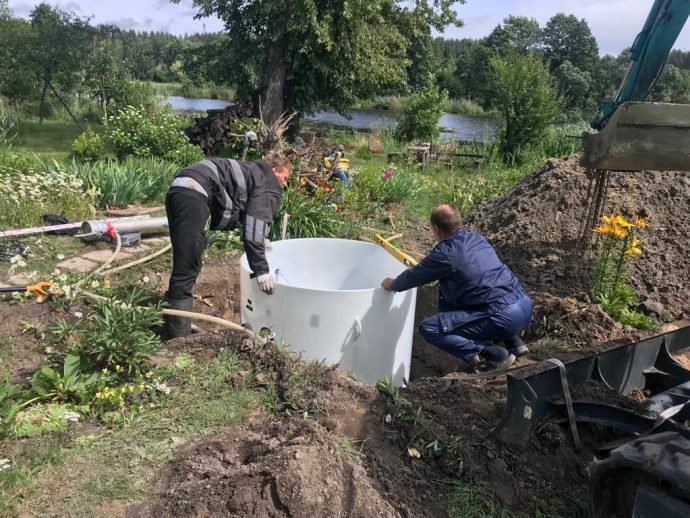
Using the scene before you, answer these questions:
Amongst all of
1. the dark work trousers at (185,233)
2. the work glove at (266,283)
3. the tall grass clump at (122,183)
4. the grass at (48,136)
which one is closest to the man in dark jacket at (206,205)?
the dark work trousers at (185,233)

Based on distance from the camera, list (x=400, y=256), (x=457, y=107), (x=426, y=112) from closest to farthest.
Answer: (x=400, y=256) → (x=426, y=112) → (x=457, y=107)

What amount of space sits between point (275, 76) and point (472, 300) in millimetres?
13293

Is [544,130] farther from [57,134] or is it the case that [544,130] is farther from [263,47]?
[57,134]

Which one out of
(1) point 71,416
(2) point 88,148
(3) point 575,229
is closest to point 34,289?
(1) point 71,416

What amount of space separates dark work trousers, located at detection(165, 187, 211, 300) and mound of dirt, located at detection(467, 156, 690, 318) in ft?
10.2

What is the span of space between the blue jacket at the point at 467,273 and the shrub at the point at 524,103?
9.52m

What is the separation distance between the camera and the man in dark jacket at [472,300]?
3666 millimetres

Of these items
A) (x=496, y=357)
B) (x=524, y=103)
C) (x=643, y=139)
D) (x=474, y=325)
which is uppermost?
(x=524, y=103)

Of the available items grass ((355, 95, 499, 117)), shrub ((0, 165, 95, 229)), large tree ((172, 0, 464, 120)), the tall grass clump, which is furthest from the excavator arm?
grass ((355, 95, 499, 117))

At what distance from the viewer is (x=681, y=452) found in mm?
1567

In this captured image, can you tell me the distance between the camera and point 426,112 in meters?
15.9

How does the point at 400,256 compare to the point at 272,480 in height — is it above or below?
above

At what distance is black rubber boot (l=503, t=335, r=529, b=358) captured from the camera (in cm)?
390

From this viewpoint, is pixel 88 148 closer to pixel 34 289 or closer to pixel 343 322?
pixel 34 289
